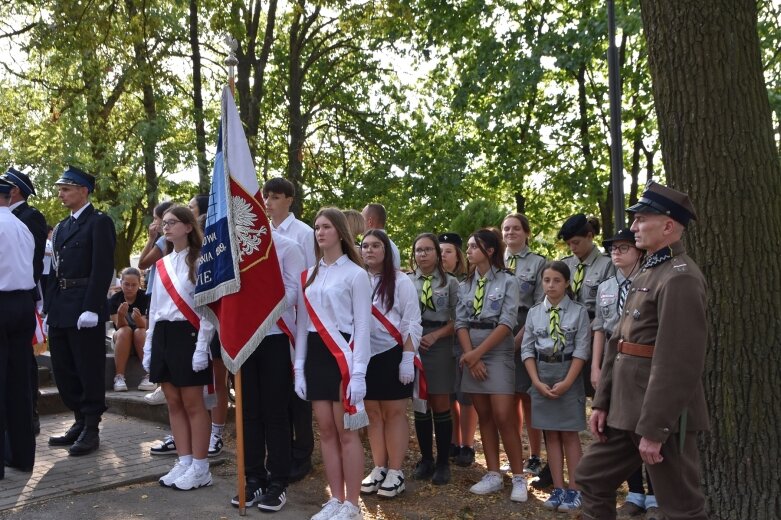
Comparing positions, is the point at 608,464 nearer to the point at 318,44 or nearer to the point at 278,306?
the point at 278,306

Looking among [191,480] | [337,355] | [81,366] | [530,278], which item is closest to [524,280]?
[530,278]

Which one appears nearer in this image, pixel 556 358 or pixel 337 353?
pixel 337 353

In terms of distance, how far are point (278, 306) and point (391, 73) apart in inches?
581

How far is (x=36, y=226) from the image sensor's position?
6.96m

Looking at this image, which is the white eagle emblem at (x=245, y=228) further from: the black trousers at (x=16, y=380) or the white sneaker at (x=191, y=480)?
the black trousers at (x=16, y=380)

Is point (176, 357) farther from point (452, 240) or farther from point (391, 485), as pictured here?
point (452, 240)

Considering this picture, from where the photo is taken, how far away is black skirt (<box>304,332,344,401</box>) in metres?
5.39

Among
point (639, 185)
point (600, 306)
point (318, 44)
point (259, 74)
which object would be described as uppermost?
point (318, 44)

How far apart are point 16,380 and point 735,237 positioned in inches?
205

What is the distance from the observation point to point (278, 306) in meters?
5.64

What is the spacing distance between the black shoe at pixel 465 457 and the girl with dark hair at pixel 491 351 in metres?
0.72

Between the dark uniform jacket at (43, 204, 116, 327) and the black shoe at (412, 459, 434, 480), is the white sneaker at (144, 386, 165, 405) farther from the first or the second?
the black shoe at (412, 459, 434, 480)

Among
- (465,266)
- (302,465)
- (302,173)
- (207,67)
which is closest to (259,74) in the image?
(207,67)

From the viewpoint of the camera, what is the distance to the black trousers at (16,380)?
20.1 feet
